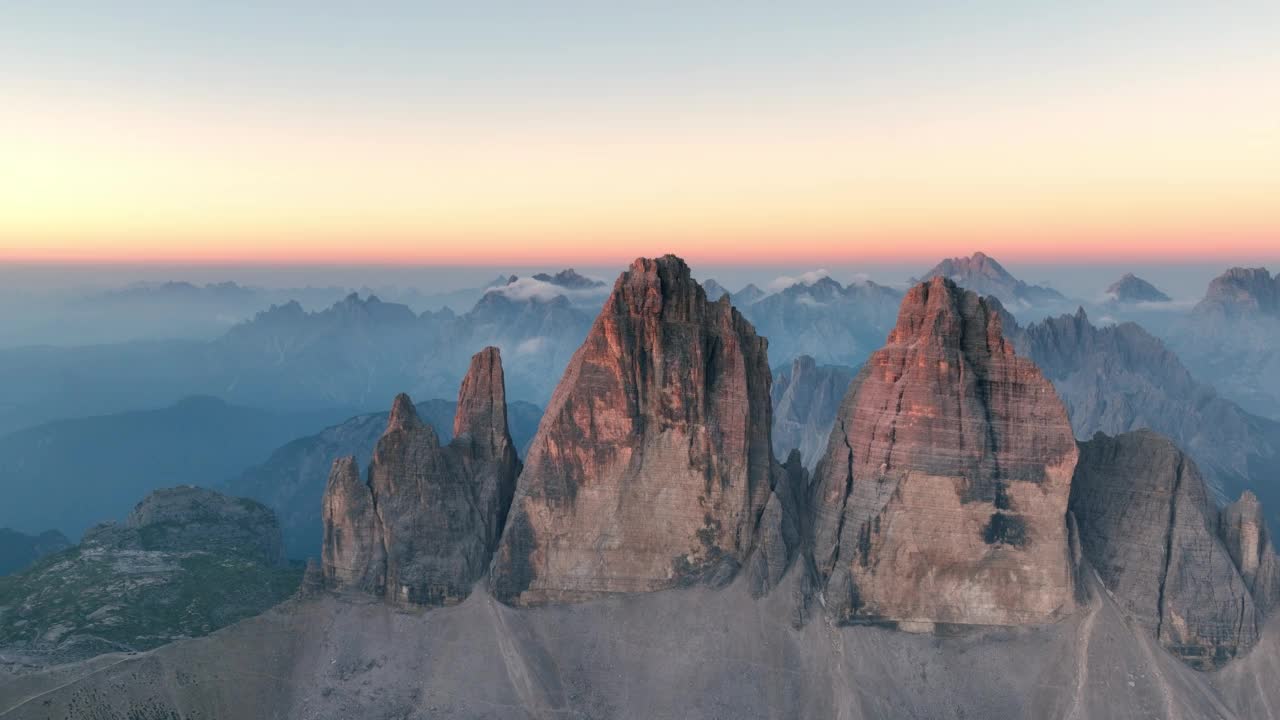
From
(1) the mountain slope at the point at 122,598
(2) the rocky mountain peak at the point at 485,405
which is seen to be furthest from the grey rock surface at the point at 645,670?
(2) the rocky mountain peak at the point at 485,405

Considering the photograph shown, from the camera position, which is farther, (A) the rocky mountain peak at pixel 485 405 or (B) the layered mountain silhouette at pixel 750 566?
(A) the rocky mountain peak at pixel 485 405

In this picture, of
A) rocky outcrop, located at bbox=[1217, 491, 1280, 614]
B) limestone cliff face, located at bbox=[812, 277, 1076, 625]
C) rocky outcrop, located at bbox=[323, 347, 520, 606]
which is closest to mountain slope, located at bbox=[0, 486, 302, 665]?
rocky outcrop, located at bbox=[323, 347, 520, 606]

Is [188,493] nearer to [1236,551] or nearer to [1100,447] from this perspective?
[1100,447]

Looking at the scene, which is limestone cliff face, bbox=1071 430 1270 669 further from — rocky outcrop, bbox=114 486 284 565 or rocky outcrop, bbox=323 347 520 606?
rocky outcrop, bbox=114 486 284 565

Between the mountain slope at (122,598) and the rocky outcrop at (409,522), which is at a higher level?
the rocky outcrop at (409,522)

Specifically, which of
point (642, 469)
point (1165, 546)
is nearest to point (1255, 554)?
point (1165, 546)

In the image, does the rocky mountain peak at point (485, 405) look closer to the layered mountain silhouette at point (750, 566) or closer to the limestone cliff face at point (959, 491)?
the layered mountain silhouette at point (750, 566)
